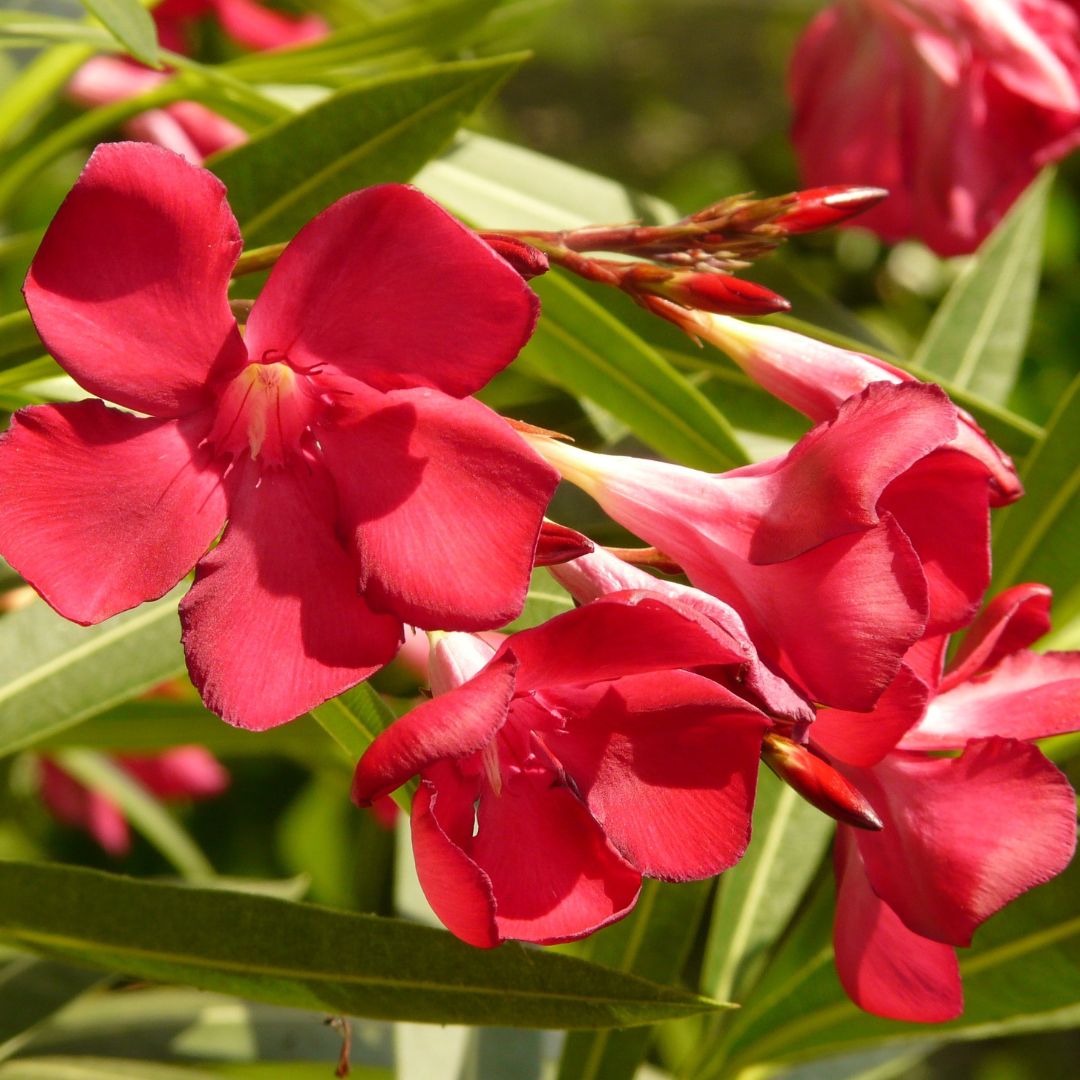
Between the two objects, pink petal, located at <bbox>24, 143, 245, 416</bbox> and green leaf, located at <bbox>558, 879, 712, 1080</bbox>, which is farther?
green leaf, located at <bbox>558, 879, 712, 1080</bbox>

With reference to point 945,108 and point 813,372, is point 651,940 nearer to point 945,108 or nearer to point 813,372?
point 813,372

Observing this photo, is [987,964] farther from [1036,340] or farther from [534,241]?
[1036,340]

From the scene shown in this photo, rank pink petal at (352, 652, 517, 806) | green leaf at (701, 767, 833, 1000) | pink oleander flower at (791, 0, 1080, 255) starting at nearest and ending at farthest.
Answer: pink petal at (352, 652, 517, 806) < green leaf at (701, 767, 833, 1000) < pink oleander flower at (791, 0, 1080, 255)

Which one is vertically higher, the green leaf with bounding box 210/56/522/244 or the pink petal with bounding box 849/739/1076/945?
the green leaf with bounding box 210/56/522/244

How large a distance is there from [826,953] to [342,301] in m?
0.67

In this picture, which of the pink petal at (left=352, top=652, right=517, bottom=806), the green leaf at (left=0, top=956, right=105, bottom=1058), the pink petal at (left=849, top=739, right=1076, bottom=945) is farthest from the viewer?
the green leaf at (left=0, top=956, right=105, bottom=1058)

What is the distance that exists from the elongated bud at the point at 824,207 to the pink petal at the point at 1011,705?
0.80 ft

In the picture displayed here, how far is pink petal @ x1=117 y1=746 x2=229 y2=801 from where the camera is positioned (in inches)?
73.9

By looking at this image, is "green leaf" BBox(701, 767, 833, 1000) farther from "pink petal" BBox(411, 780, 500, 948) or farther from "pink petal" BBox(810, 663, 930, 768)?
"pink petal" BBox(411, 780, 500, 948)

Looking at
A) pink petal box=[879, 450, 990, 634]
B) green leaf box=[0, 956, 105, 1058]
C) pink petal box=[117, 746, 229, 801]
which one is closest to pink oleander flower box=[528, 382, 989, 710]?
pink petal box=[879, 450, 990, 634]

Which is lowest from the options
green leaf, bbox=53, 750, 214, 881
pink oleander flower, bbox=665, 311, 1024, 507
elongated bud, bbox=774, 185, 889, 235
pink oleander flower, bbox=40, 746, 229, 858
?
pink oleander flower, bbox=40, 746, 229, 858

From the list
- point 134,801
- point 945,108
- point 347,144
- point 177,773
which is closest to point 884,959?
point 347,144

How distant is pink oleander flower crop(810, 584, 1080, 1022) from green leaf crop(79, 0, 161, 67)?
493mm

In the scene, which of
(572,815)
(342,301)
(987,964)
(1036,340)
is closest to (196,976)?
(572,815)
